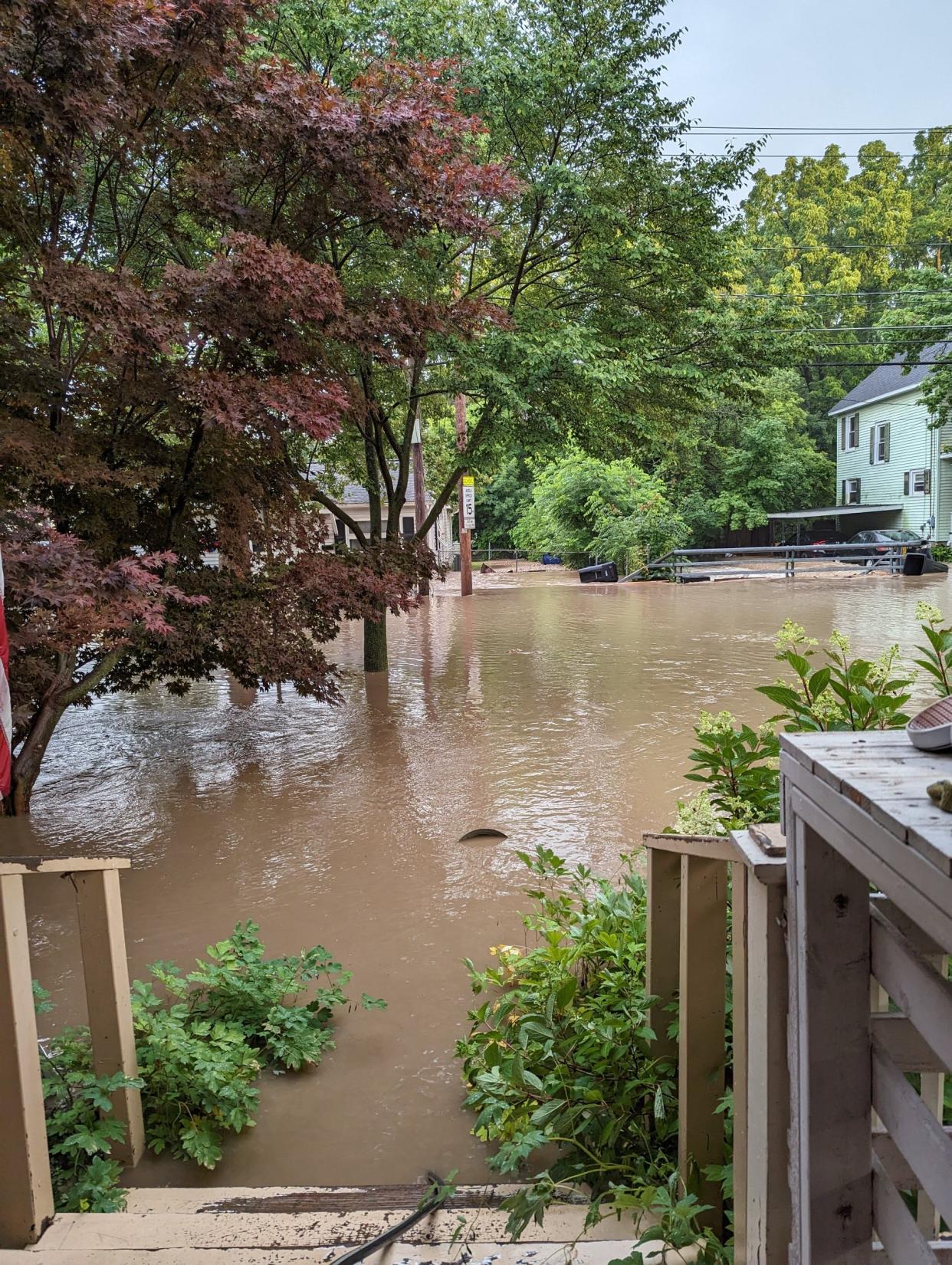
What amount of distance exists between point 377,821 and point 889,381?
32.1 metres

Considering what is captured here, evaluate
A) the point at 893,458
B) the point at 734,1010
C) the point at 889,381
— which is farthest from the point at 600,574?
the point at 734,1010

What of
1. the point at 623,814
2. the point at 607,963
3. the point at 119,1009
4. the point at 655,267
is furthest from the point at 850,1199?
the point at 655,267

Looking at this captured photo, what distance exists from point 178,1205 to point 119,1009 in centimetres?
56

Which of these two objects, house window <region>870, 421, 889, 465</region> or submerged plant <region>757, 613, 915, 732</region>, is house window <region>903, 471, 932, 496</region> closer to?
house window <region>870, 421, 889, 465</region>

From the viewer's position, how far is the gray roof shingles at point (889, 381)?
2900 centimetres

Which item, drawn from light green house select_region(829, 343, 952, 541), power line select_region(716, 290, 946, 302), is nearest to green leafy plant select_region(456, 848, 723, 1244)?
power line select_region(716, 290, 946, 302)

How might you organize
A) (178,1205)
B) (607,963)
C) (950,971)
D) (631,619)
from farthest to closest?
(631,619)
(607,963)
(178,1205)
(950,971)

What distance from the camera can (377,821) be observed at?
262 inches

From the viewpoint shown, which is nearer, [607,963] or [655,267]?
[607,963]

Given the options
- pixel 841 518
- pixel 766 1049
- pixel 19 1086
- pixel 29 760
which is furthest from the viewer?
pixel 841 518

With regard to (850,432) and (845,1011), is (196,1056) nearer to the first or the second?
(845,1011)

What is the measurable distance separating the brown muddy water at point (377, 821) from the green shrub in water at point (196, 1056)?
118mm

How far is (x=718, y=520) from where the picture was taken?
3656 centimetres

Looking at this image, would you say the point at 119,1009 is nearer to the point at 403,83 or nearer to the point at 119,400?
the point at 119,400
